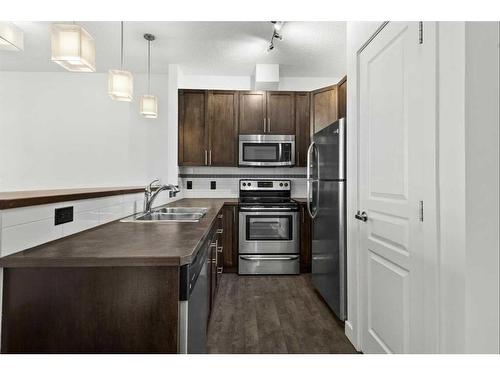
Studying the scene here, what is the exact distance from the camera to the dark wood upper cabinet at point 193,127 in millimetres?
3754

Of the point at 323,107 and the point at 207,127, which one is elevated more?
the point at 323,107

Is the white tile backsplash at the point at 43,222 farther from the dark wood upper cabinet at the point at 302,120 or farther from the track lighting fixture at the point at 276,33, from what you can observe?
the dark wood upper cabinet at the point at 302,120

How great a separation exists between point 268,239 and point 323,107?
1.73 metres

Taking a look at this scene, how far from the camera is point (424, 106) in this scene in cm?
122

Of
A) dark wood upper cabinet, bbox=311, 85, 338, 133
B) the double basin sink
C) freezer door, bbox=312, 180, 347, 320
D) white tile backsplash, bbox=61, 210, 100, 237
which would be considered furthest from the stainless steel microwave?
white tile backsplash, bbox=61, 210, 100, 237

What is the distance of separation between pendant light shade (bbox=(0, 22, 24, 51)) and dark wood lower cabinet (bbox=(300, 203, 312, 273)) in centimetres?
293

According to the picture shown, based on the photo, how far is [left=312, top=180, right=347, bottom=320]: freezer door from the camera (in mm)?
2230

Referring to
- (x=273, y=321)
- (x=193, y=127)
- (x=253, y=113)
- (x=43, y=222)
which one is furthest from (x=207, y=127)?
(x=43, y=222)

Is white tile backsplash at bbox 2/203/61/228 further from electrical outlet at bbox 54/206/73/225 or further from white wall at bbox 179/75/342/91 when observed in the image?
white wall at bbox 179/75/342/91

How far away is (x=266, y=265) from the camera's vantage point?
11.3 ft

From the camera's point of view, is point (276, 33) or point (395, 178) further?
point (276, 33)

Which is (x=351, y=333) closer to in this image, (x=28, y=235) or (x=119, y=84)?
(x=28, y=235)

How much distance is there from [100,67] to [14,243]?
12.3 feet

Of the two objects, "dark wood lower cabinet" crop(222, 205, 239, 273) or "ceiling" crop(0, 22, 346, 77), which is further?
"dark wood lower cabinet" crop(222, 205, 239, 273)
